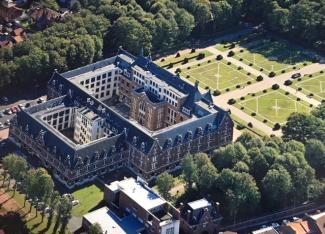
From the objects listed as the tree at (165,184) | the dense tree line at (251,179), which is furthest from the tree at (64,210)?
the dense tree line at (251,179)

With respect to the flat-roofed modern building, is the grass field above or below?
below

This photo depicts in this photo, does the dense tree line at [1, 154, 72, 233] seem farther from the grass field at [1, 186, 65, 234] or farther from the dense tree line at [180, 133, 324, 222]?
the dense tree line at [180, 133, 324, 222]

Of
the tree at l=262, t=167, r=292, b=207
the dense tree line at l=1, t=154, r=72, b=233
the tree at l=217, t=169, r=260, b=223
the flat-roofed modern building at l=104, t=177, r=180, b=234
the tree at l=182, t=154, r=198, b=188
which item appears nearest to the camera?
the flat-roofed modern building at l=104, t=177, r=180, b=234

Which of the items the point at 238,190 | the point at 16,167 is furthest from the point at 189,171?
the point at 16,167

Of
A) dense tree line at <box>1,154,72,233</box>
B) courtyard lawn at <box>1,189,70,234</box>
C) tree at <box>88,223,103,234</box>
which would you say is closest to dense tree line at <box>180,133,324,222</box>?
tree at <box>88,223,103,234</box>

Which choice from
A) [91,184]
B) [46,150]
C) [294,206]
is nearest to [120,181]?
[91,184]

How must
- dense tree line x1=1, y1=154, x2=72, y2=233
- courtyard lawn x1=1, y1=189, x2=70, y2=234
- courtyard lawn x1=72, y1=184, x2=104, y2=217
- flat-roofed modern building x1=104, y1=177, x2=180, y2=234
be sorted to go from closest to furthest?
flat-roofed modern building x1=104, y1=177, x2=180, y2=234 → dense tree line x1=1, y1=154, x2=72, y2=233 → courtyard lawn x1=1, y1=189, x2=70, y2=234 → courtyard lawn x1=72, y1=184, x2=104, y2=217
